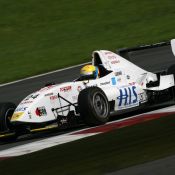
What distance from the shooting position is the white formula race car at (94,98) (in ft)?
35.9

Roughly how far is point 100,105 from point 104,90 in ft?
1.84

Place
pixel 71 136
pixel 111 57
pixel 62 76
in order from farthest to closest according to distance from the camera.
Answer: pixel 62 76 → pixel 111 57 → pixel 71 136

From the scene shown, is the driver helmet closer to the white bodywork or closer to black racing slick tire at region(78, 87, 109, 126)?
the white bodywork

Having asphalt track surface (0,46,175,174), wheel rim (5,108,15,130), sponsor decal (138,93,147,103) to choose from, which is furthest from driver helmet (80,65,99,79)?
asphalt track surface (0,46,175,174)

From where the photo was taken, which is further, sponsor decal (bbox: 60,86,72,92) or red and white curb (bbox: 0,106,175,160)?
sponsor decal (bbox: 60,86,72,92)

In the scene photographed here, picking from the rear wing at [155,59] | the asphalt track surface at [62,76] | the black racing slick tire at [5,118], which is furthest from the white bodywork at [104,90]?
the rear wing at [155,59]

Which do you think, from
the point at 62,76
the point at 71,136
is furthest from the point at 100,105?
the point at 62,76

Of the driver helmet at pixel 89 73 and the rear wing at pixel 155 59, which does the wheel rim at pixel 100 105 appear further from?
the rear wing at pixel 155 59

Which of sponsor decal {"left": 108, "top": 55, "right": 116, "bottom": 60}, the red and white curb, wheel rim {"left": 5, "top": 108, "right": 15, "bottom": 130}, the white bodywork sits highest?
sponsor decal {"left": 108, "top": 55, "right": 116, "bottom": 60}

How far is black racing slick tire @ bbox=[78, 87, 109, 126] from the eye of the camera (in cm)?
1087

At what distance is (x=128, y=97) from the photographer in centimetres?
1192

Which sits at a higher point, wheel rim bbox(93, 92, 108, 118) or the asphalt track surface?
the asphalt track surface

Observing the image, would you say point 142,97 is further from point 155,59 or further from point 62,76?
point 155,59

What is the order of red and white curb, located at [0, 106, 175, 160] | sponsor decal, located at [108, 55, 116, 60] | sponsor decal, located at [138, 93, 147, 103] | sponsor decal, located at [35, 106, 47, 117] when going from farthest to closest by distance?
sponsor decal, located at [108, 55, 116, 60] < sponsor decal, located at [138, 93, 147, 103] < sponsor decal, located at [35, 106, 47, 117] < red and white curb, located at [0, 106, 175, 160]
